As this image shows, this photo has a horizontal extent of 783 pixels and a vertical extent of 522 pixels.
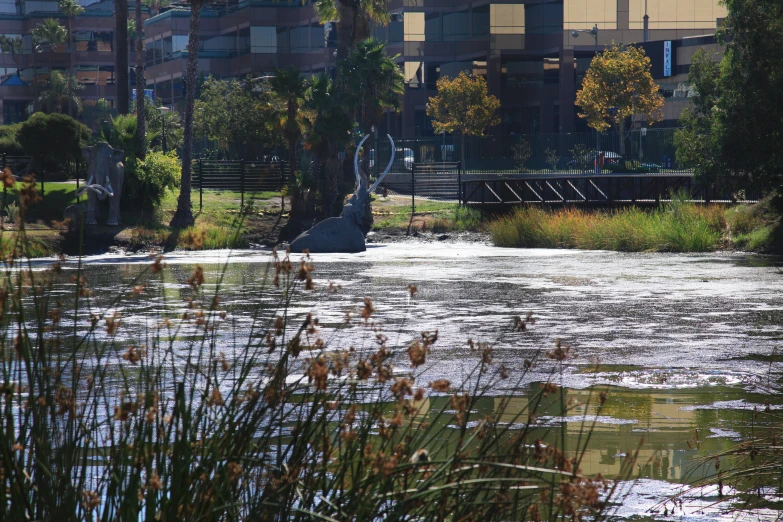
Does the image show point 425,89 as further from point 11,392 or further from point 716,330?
point 11,392

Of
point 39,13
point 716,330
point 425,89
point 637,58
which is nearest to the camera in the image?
point 716,330

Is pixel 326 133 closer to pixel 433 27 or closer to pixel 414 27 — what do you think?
pixel 414 27

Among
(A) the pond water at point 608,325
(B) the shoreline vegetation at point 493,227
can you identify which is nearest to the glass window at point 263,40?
(B) the shoreline vegetation at point 493,227

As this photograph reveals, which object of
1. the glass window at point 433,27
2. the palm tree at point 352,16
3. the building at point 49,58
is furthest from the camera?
the building at point 49,58

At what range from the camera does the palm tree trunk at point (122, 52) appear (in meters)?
40.1

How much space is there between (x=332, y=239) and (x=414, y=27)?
48.7 m

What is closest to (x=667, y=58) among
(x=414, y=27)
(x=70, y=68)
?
(x=414, y=27)

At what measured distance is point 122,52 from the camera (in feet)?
134

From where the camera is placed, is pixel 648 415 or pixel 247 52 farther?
pixel 247 52

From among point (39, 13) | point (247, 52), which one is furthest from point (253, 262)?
point (39, 13)

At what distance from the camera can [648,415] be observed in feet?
26.7

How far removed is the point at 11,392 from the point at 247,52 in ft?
271

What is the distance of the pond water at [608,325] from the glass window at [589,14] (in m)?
50.3

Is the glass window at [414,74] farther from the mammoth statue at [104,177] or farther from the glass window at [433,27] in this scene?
the mammoth statue at [104,177]
